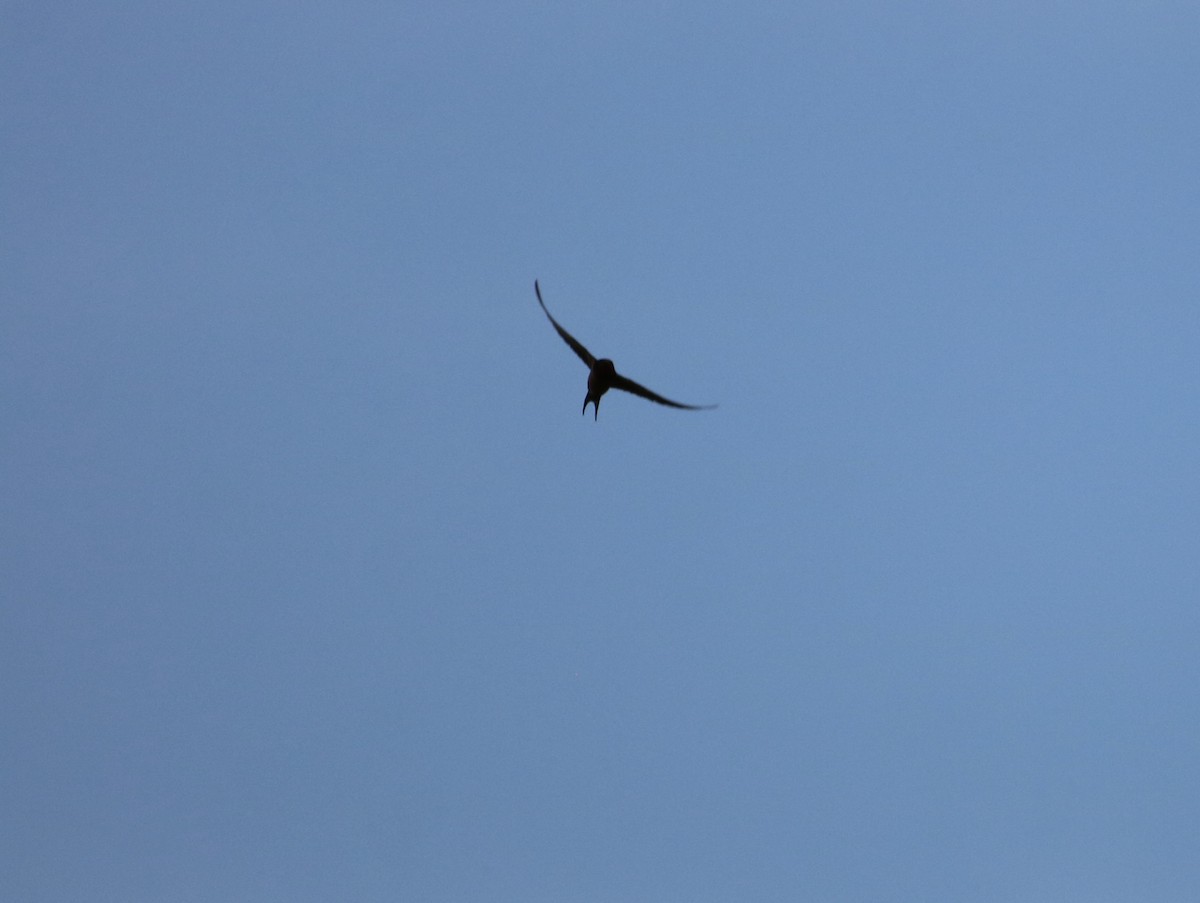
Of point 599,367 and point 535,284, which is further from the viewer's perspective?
point 599,367

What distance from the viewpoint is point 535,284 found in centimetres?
3950

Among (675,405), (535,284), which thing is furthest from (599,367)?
(535,284)

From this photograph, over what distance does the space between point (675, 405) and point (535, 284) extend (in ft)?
25.4

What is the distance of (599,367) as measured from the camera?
1796 inches

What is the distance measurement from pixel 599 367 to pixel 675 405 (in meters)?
2.50

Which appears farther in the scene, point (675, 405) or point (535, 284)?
point (675, 405)

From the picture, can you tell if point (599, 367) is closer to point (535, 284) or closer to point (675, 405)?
point (675, 405)

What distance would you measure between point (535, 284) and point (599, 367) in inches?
259

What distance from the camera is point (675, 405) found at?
45.6 metres
